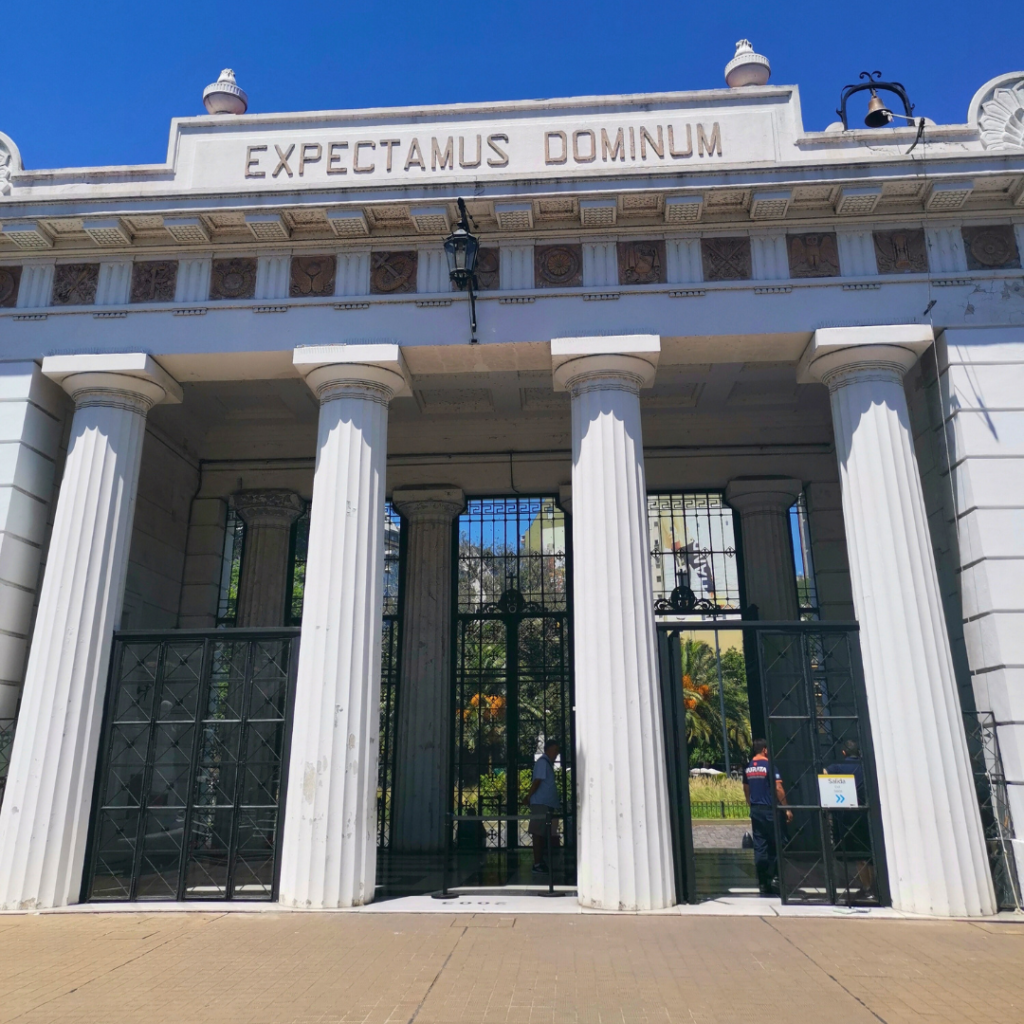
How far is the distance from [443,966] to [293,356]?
746 cm

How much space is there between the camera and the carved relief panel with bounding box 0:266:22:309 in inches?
452

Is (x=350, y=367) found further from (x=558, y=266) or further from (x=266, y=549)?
(x=266, y=549)

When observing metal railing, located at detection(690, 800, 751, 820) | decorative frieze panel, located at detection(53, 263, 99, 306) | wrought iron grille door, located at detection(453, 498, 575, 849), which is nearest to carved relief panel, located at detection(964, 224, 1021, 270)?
wrought iron grille door, located at detection(453, 498, 575, 849)

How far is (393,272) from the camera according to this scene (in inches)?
439

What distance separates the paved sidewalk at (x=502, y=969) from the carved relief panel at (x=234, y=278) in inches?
302

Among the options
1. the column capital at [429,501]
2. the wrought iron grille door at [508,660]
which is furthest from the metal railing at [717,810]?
the column capital at [429,501]

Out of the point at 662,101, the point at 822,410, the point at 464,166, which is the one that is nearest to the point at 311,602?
the point at 464,166

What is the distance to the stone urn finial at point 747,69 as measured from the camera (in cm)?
1177

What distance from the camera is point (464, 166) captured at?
11383 mm

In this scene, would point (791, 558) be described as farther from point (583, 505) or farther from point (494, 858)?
point (494, 858)

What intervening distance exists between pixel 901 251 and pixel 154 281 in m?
10.0

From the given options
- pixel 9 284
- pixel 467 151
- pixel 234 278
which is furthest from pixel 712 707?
pixel 9 284

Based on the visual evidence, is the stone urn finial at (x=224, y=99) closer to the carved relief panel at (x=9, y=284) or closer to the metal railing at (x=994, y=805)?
the carved relief panel at (x=9, y=284)

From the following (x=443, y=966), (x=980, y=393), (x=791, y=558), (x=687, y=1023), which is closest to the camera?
(x=687, y=1023)
